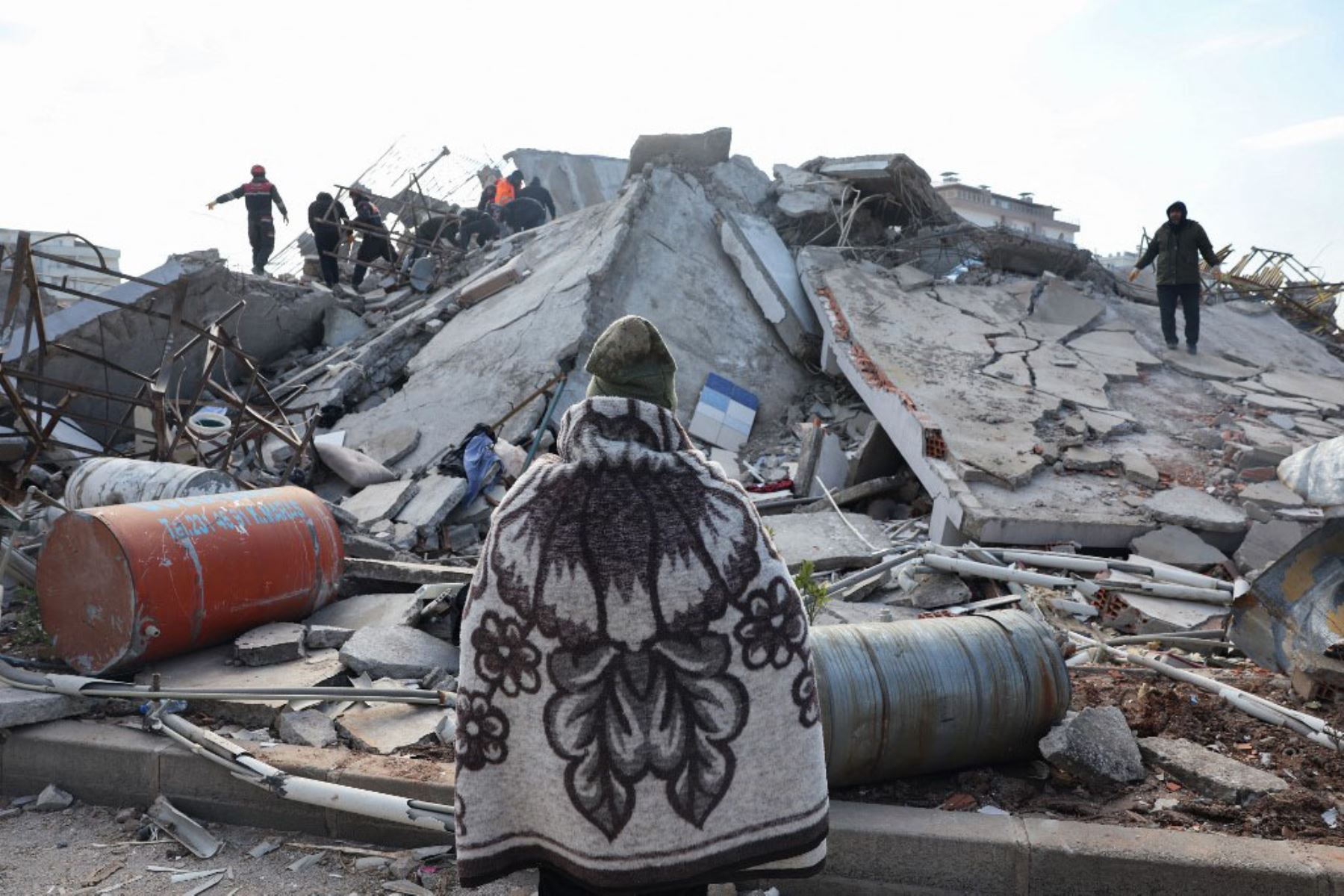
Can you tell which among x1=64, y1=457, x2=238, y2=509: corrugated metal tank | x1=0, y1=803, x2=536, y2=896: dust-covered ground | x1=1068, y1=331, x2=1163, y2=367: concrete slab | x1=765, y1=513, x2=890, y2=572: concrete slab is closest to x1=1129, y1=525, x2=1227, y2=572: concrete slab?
x1=765, y1=513, x2=890, y2=572: concrete slab

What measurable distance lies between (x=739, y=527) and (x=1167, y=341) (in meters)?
8.73

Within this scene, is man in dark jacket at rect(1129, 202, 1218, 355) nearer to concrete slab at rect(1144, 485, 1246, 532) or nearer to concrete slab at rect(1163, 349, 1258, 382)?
concrete slab at rect(1163, 349, 1258, 382)

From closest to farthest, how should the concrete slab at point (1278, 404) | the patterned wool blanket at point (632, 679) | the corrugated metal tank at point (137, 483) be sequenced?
the patterned wool blanket at point (632, 679)
the corrugated metal tank at point (137, 483)
the concrete slab at point (1278, 404)

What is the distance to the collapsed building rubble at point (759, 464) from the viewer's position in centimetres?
366

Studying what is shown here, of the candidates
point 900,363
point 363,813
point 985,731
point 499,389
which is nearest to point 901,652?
point 985,731

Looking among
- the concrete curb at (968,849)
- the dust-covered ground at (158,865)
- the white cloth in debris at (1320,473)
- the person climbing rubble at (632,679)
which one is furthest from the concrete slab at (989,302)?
the person climbing rubble at (632,679)

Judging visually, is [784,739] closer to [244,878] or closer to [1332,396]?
[244,878]

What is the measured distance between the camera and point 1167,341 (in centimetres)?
916

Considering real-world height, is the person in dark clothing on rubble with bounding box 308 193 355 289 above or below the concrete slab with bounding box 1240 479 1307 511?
above

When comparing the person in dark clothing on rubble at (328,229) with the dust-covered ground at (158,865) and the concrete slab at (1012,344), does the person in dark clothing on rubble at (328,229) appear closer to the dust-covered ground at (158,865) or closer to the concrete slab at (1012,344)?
the concrete slab at (1012,344)

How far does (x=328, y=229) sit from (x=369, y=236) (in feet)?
1.72

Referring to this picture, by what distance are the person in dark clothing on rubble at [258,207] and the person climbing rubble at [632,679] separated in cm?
1144

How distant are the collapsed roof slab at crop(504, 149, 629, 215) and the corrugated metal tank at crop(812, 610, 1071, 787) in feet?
64.5

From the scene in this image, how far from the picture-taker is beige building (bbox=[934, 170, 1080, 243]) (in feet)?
114
